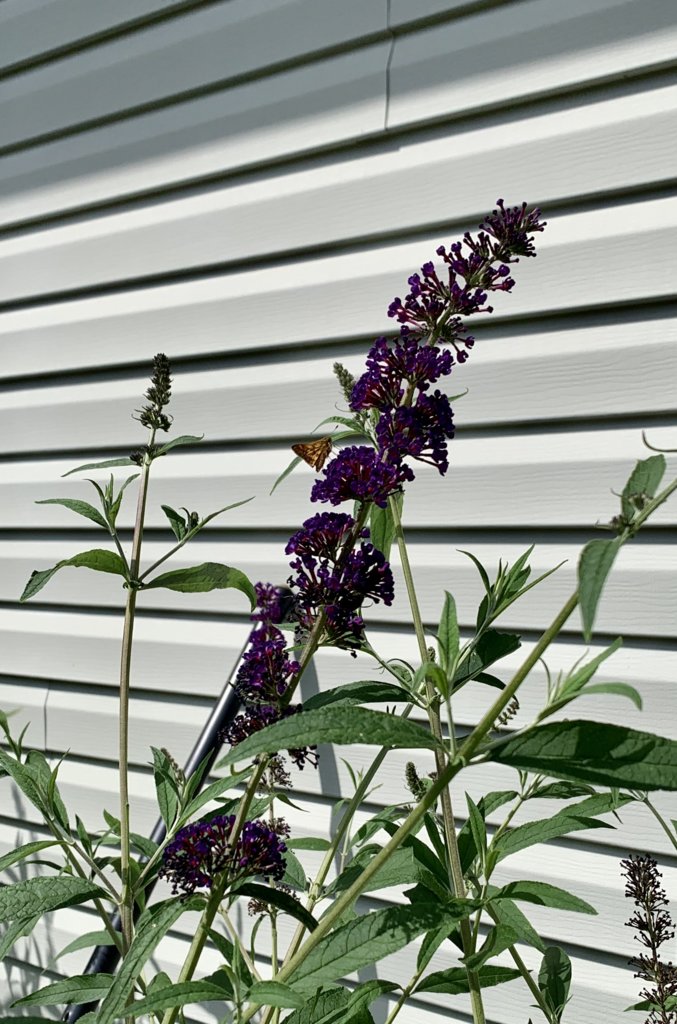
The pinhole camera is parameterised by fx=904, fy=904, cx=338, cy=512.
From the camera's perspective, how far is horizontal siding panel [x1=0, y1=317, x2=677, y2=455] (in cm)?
146

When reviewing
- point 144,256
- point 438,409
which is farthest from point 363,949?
point 144,256

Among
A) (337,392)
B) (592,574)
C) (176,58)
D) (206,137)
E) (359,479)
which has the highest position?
(176,58)

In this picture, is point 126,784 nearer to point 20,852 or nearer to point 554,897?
point 20,852

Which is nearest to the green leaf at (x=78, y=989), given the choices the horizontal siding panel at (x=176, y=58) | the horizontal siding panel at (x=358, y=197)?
the horizontal siding panel at (x=358, y=197)

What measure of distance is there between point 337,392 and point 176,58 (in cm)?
83

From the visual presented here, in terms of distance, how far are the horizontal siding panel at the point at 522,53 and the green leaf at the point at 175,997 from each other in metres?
1.40

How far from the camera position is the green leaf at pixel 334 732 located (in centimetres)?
57

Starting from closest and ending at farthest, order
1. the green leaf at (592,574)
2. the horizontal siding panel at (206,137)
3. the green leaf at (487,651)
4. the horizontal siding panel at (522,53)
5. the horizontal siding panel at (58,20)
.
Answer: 1. the green leaf at (592,574)
2. the green leaf at (487,651)
3. the horizontal siding panel at (522,53)
4. the horizontal siding panel at (206,137)
5. the horizontal siding panel at (58,20)

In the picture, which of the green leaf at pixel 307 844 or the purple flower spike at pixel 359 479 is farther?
the green leaf at pixel 307 844

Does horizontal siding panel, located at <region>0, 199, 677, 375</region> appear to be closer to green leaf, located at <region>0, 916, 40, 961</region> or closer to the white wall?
the white wall

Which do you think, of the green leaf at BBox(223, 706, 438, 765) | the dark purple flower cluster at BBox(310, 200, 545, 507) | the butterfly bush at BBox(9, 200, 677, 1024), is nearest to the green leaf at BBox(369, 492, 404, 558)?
the butterfly bush at BBox(9, 200, 677, 1024)

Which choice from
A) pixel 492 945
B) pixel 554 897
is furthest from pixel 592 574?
pixel 554 897

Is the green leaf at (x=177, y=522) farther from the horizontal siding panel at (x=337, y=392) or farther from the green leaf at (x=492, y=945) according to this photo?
the horizontal siding panel at (x=337, y=392)

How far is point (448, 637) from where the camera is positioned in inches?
32.5
